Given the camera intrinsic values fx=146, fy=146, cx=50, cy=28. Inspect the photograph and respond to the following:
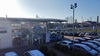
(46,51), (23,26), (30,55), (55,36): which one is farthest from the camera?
(55,36)

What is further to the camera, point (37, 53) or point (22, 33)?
point (22, 33)

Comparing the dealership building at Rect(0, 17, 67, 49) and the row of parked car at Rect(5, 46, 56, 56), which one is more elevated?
the dealership building at Rect(0, 17, 67, 49)

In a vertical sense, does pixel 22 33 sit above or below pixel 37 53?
above

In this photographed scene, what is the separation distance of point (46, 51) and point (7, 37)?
9.78 meters

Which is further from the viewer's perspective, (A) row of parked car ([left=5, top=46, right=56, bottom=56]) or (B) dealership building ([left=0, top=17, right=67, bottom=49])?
(B) dealership building ([left=0, top=17, right=67, bottom=49])

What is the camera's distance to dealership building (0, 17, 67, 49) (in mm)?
28172

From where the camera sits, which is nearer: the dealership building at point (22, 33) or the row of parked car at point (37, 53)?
the row of parked car at point (37, 53)

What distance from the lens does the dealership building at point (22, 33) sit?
28.2 meters

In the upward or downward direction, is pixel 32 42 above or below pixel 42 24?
below

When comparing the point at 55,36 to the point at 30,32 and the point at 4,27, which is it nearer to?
the point at 30,32

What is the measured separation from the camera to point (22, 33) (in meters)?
34.1

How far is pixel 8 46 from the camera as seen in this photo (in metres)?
28.9

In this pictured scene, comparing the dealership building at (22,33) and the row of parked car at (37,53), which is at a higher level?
the dealership building at (22,33)

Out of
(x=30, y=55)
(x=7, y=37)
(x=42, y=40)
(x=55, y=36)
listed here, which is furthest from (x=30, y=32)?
(x=30, y=55)
